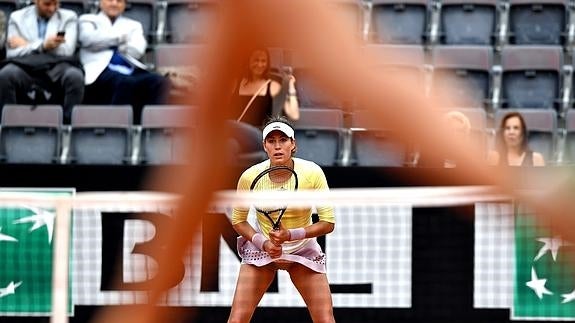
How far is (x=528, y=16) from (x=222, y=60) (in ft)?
31.4

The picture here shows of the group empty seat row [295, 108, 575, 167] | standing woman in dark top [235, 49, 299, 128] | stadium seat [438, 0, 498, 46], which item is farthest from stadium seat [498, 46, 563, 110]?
standing woman in dark top [235, 49, 299, 128]

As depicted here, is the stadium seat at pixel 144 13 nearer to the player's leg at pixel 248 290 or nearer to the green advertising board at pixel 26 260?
the green advertising board at pixel 26 260

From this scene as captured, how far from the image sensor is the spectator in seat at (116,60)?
34.1 ft

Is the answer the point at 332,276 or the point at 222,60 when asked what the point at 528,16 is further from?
the point at 222,60

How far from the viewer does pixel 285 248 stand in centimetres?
784

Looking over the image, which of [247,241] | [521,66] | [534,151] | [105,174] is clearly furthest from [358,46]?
[521,66]

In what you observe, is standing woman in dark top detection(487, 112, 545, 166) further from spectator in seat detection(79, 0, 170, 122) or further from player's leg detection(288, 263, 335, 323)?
spectator in seat detection(79, 0, 170, 122)

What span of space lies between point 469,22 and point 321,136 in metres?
2.23

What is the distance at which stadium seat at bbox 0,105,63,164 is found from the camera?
1016 cm

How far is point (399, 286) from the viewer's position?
31.9 feet

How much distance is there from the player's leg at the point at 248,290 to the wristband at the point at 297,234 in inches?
15.3

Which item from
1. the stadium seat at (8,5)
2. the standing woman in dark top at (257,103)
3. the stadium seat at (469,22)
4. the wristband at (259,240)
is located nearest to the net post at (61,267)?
the wristband at (259,240)

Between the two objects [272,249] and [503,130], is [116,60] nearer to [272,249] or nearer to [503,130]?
[503,130]

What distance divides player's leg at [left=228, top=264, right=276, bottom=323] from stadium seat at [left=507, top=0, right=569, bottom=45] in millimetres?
4744
